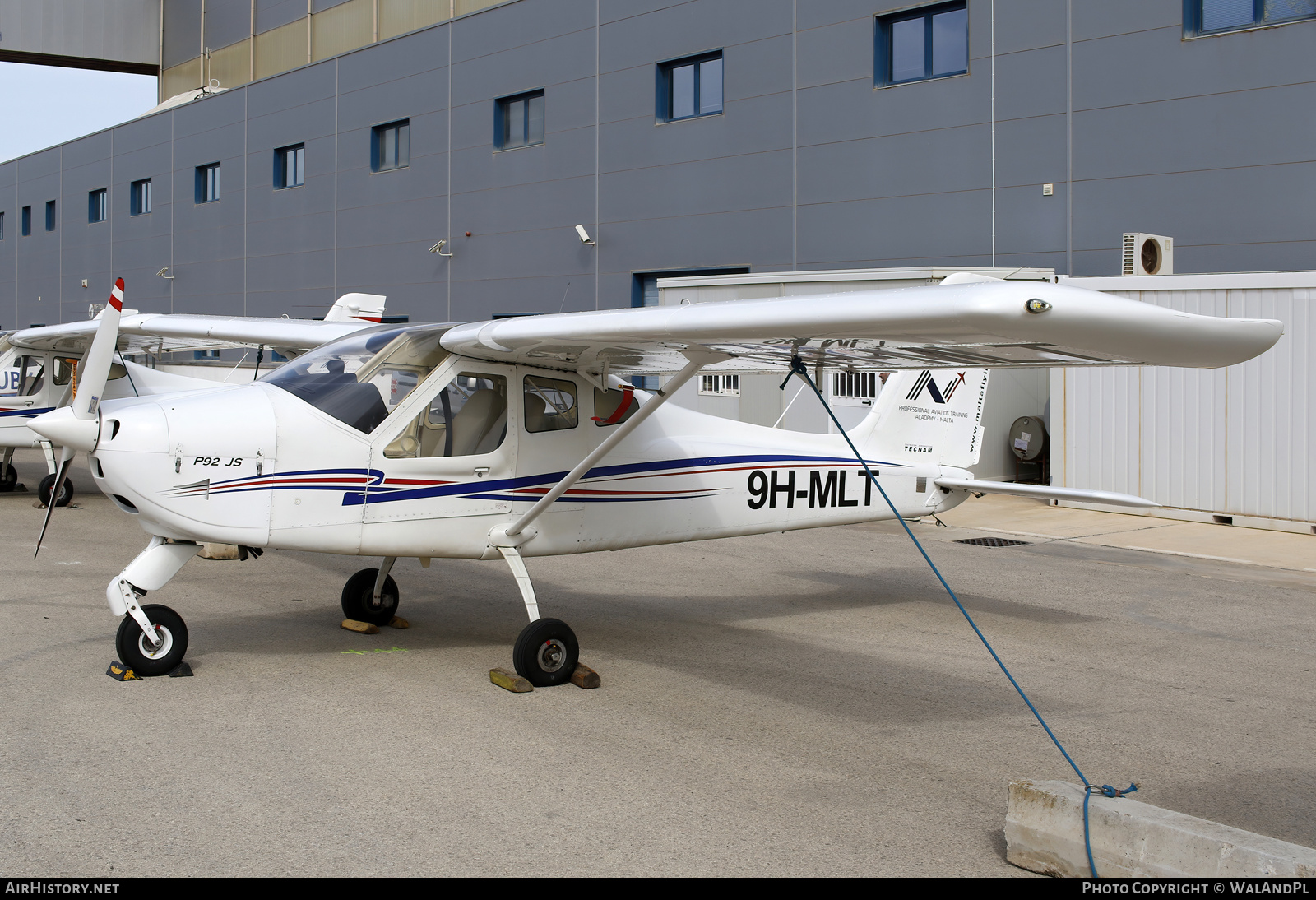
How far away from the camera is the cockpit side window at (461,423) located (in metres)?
6.25

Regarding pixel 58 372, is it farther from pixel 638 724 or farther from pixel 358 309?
pixel 638 724

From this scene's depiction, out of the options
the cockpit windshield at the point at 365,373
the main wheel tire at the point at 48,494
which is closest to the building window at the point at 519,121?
the main wheel tire at the point at 48,494

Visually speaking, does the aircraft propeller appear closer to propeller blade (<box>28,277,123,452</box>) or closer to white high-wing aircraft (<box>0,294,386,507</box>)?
propeller blade (<box>28,277,123,452</box>)

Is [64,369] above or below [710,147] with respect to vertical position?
below

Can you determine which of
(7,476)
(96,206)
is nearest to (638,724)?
(7,476)

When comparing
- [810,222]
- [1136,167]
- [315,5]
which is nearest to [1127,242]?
[1136,167]

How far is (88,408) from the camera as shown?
5723 millimetres

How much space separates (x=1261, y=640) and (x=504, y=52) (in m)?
19.3

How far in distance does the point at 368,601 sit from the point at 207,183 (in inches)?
1132

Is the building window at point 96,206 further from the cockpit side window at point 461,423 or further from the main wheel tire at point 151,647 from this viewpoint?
the cockpit side window at point 461,423

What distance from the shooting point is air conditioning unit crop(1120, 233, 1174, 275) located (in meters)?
13.2

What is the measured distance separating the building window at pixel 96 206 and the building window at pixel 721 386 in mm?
29346

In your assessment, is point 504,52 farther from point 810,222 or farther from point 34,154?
→ point 34,154

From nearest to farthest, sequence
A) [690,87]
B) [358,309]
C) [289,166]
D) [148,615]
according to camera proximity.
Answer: [148,615] → [358,309] → [690,87] → [289,166]
